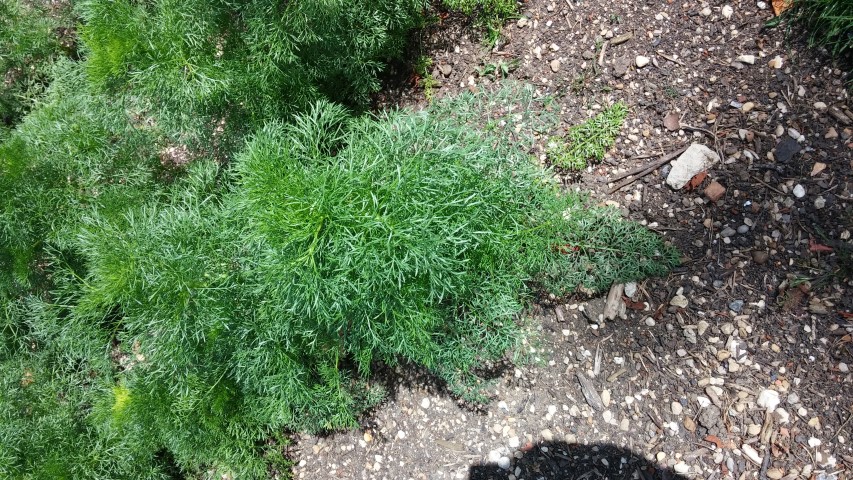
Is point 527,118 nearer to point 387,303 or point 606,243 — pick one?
point 606,243

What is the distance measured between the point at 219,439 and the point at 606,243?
2.29 meters

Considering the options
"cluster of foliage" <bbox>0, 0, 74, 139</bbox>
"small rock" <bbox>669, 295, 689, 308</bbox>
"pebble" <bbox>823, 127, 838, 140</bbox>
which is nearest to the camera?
"pebble" <bbox>823, 127, 838, 140</bbox>

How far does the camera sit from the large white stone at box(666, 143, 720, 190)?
2.67 metres

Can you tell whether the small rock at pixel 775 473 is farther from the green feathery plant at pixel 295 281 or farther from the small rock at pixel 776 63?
the small rock at pixel 776 63

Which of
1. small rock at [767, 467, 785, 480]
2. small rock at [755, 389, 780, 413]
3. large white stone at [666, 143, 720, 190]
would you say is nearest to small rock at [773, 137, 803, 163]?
large white stone at [666, 143, 720, 190]

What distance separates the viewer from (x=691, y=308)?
2580 mm

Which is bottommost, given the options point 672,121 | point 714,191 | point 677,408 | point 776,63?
point 677,408

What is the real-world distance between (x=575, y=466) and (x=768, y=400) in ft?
3.02

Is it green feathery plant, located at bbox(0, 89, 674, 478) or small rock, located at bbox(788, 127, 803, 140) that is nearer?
green feathery plant, located at bbox(0, 89, 674, 478)

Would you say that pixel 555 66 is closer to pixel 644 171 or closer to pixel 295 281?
pixel 644 171

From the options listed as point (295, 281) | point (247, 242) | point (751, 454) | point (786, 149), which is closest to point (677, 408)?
point (751, 454)

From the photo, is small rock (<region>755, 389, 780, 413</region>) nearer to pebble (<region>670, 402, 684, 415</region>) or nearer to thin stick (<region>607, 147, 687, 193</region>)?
pebble (<region>670, 402, 684, 415</region>)

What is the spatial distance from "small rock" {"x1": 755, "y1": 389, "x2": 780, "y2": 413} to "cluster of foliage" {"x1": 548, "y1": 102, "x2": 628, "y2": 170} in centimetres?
135

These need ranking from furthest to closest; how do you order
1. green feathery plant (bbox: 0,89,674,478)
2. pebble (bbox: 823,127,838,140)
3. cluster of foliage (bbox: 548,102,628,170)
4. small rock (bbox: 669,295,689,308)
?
cluster of foliage (bbox: 548,102,628,170)
small rock (bbox: 669,295,689,308)
pebble (bbox: 823,127,838,140)
green feathery plant (bbox: 0,89,674,478)
